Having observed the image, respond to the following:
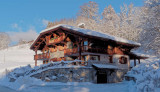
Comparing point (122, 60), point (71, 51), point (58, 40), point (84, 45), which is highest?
point (58, 40)

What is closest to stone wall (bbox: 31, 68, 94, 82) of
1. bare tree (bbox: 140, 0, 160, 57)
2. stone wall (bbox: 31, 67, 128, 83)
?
stone wall (bbox: 31, 67, 128, 83)

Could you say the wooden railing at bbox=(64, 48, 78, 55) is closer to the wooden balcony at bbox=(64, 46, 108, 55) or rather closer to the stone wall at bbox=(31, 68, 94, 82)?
the wooden balcony at bbox=(64, 46, 108, 55)

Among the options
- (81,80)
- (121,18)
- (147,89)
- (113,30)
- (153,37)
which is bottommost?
(81,80)

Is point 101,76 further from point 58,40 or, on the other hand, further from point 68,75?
point 58,40

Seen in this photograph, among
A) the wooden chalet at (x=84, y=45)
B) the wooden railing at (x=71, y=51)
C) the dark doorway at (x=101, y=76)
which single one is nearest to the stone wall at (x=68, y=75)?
the dark doorway at (x=101, y=76)

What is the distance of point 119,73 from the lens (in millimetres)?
29016

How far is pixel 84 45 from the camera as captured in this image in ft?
89.9

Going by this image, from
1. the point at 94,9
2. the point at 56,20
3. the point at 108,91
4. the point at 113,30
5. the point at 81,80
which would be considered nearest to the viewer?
the point at 108,91

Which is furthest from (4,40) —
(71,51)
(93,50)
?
(93,50)

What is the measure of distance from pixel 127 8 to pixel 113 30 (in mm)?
8354

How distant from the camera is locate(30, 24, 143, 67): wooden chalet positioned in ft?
85.9

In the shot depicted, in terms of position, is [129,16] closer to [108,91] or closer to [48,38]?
[48,38]

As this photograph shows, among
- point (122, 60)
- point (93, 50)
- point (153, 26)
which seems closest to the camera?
point (93, 50)

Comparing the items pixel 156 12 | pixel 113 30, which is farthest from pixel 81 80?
pixel 113 30
